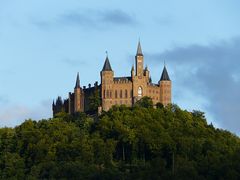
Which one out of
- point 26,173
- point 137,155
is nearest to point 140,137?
point 137,155

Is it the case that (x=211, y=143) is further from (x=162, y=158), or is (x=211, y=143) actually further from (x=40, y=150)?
(x=40, y=150)

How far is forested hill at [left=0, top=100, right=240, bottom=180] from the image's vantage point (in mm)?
181750

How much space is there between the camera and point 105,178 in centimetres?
18112

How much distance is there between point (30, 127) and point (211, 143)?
839 inches

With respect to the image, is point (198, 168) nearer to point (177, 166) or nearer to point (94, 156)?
point (177, 166)

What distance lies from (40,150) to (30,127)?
27.4 ft

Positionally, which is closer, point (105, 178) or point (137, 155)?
point (105, 178)

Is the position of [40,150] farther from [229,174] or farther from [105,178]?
[229,174]

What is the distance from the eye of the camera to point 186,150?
623 ft

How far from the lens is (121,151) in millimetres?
194625

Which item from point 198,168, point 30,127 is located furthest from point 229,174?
point 30,127

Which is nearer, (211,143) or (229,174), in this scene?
(229,174)

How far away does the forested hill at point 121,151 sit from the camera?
182 metres

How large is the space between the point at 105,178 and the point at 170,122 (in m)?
20.8
